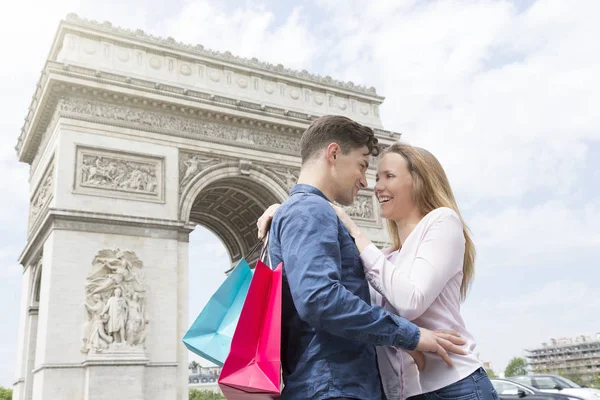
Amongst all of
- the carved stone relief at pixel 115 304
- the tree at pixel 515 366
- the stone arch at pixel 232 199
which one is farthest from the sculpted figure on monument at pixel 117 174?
the tree at pixel 515 366

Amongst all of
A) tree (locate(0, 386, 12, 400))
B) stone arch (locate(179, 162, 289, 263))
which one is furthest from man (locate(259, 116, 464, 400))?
tree (locate(0, 386, 12, 400))

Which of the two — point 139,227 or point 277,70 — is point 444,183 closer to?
point 139,227

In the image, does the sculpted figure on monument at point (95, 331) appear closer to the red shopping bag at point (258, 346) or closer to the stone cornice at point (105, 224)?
the stone cornice at point (105, 224)

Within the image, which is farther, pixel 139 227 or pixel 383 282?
pixel 139 227

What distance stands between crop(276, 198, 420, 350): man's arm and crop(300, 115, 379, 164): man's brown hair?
435 mm

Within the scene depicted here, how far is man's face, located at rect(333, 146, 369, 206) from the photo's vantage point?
2.48m

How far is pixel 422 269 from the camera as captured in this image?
223 cm

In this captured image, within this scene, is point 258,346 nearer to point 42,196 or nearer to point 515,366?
point 42,196

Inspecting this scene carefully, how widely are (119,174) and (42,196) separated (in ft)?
10.5

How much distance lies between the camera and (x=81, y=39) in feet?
56.4

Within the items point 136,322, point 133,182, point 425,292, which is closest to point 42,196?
point 133,182

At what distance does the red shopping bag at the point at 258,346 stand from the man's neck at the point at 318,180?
0.50 metres

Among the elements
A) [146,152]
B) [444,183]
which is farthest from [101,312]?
[444,183]

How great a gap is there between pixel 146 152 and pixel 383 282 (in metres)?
15.4
